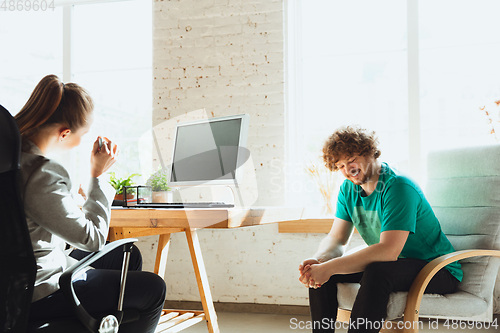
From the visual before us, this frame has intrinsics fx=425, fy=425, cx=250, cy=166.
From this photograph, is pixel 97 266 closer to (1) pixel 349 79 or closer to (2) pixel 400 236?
(2) pixel 400 236

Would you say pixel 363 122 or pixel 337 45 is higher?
pixel 337 45

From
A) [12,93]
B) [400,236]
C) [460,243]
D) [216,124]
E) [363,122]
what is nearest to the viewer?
[400,236]

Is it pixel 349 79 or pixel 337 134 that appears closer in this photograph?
pixel 337 134

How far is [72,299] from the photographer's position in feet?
3.46

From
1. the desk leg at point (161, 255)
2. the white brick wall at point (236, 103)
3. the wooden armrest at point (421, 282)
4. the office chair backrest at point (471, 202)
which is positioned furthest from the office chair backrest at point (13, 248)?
the white brick wall at point (236, 103)

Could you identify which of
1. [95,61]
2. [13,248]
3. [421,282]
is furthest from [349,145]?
[95,61]

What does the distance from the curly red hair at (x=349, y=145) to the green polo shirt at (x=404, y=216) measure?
10 centimetres

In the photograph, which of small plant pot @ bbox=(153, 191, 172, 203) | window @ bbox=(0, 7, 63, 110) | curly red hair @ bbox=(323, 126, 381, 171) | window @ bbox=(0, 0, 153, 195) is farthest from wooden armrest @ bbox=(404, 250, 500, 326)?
window @ bbox=(0, 7, 63, 110)

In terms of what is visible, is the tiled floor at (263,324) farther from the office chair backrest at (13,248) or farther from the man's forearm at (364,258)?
the office chair backrest at (13,248)

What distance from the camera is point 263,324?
8.84 ft

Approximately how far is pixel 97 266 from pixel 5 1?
322cm

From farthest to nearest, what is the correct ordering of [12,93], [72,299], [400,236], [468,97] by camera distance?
[12,93]
[468,97]
[400,236]
[72,299]

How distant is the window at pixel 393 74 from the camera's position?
2.91 m

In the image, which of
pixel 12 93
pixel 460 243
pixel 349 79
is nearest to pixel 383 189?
pixel 460 243
